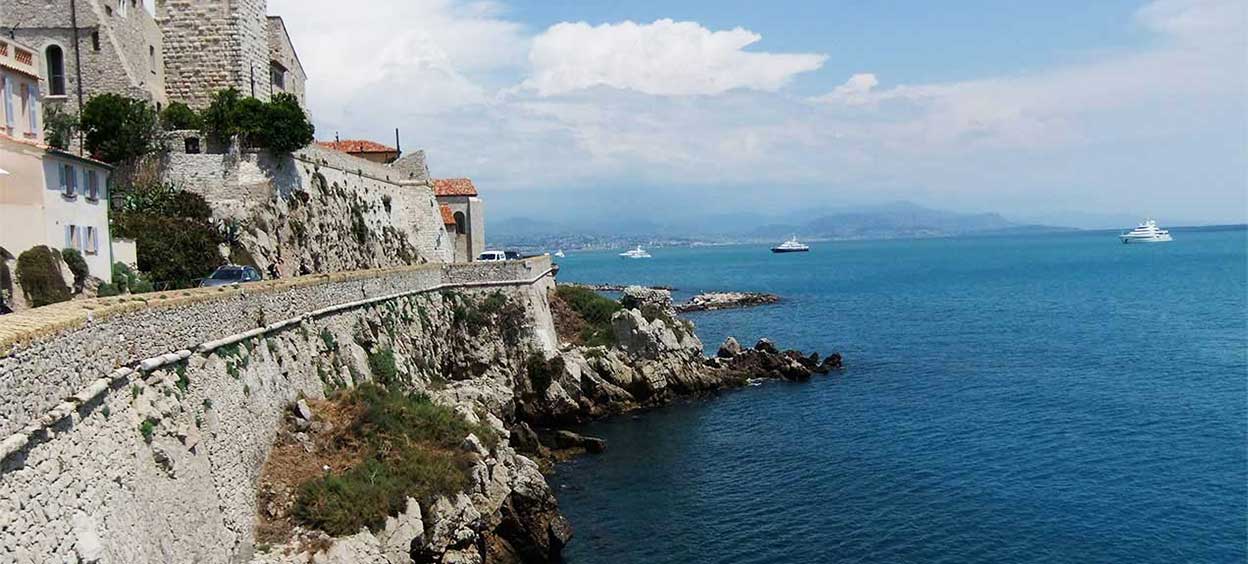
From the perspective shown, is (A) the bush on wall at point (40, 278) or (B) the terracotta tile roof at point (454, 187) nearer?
(A) the bush on wall at point (40, 278)

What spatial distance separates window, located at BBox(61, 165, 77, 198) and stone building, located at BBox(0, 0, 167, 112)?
43.4 feet

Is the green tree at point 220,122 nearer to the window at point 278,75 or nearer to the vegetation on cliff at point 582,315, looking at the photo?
the window at point 278,75

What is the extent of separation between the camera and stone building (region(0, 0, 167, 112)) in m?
38.4

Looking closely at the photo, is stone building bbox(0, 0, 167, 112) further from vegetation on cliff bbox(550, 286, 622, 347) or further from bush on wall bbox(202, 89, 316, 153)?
vegetation on cliff bbox(550, 286, 622, 347)

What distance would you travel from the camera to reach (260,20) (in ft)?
147

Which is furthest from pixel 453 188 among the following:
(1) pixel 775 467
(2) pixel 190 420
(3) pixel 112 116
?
(2) pixel 190 420

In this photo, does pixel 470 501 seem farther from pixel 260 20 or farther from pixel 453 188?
pixel 453 188

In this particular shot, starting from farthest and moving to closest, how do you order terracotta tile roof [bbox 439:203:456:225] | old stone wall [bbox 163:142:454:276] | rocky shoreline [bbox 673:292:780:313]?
rocky shoreline [bbox 673:292:780:313] < terracotta tile roof [bbox 439:203:456:225] < old stone wall [bbox 163:142:454:276]

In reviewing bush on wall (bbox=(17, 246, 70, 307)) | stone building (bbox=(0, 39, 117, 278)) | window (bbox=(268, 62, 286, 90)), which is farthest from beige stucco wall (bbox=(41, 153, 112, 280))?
window (bbox=(268, 62, 286, 90))

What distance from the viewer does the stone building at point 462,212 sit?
61969mm

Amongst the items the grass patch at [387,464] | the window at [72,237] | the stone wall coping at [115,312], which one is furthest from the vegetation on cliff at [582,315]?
the window at [72,237]

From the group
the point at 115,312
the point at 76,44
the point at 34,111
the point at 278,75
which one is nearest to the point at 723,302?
the point at 278,75

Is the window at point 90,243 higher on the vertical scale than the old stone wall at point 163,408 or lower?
higher

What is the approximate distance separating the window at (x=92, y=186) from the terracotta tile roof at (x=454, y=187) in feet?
107
